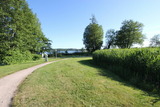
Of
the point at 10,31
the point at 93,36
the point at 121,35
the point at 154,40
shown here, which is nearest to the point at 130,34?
the point at 121,35

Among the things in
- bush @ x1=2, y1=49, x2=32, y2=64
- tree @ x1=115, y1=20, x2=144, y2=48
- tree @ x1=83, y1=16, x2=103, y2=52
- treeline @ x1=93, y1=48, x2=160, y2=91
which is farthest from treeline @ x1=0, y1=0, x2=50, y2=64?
tree @ x1=115, y1=20, x2=144, y2=48

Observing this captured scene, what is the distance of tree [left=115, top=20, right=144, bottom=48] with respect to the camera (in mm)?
29938

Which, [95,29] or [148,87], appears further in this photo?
[95,29]

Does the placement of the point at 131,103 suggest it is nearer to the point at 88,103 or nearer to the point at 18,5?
the point at 88,103

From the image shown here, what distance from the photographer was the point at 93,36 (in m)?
31.2

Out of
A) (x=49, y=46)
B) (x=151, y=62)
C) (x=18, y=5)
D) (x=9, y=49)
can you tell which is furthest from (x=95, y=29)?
(x=151, y=62)

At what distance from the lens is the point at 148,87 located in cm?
355

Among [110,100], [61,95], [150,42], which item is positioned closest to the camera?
[110,100]

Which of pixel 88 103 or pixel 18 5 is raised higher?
pixel 18 5

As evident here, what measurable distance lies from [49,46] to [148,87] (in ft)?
90.0

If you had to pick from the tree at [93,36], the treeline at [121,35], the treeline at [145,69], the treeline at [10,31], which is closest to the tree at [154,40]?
the treeline at [121,35]

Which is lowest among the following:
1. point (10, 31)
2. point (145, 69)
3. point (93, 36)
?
point (145, 69)

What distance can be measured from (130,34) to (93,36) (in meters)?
14.2

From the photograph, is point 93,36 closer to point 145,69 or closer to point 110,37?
point 110,37
